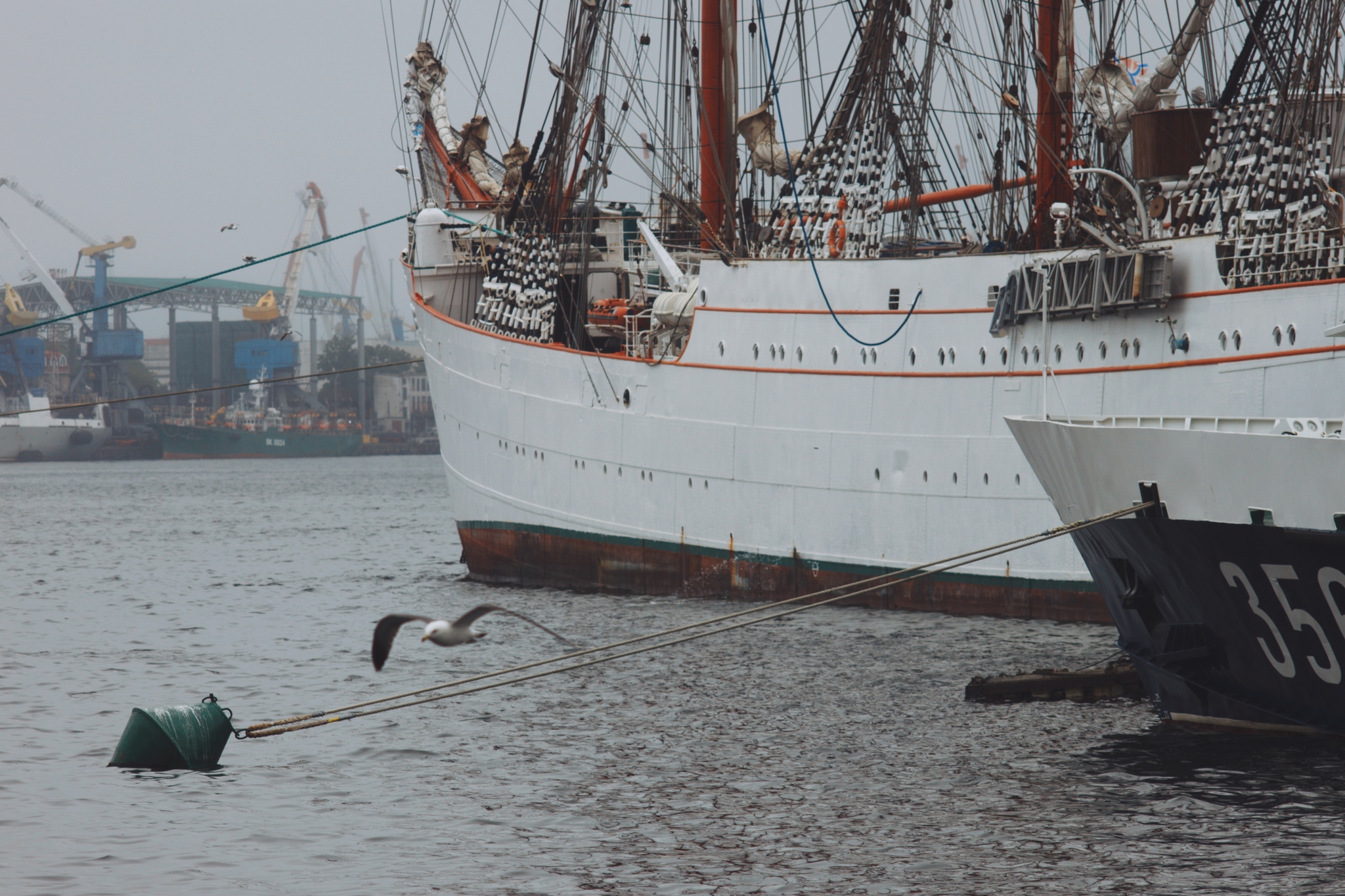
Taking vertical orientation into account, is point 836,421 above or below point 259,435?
above

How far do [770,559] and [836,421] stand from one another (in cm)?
301

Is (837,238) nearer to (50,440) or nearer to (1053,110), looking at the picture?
(1053,110)

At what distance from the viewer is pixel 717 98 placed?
3369cm

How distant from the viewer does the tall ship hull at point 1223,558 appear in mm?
13086

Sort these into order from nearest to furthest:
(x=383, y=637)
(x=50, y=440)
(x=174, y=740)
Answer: (x=383, y=637) → (x=174, y=740) → (x=50, y=440)

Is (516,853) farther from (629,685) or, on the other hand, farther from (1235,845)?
(629,685)

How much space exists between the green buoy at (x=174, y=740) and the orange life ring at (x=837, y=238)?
52.5 ft

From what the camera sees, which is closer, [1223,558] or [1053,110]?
[1223,558]

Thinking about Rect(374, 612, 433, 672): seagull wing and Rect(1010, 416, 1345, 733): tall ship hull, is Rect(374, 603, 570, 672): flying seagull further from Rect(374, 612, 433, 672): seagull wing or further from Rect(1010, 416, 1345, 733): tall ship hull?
Rect(1010, 416, 1345, 733): tall ship hull

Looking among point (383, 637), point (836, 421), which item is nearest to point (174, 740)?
point (383, 637)

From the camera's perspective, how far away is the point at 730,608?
89.6 ft

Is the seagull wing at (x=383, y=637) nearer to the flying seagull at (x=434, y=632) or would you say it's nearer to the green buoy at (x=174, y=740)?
the flying seagull at (x=434, y=632)

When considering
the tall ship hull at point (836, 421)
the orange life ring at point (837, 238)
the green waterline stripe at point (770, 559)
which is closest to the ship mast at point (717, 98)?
the orange life ring at point (837, 238)

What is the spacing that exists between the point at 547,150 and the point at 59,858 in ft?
79.7
